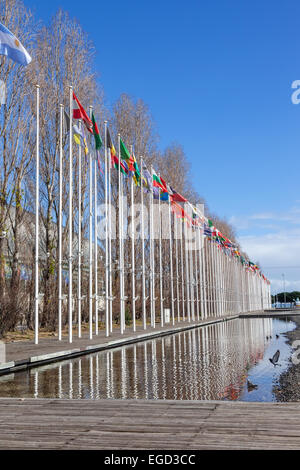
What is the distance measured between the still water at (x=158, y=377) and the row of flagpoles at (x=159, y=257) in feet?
13.7

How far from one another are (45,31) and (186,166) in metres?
25.9

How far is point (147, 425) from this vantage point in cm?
479

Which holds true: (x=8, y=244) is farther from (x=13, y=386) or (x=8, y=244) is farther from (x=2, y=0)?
(x=13, y=386)

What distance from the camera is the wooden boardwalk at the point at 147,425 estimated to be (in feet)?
13.3

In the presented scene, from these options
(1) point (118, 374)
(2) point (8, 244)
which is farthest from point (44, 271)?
(1) point (118, 374)

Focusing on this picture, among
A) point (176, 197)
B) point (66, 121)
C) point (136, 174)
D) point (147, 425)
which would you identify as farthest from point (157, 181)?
point (147, 425)

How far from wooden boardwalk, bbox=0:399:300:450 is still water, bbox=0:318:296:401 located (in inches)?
56.8

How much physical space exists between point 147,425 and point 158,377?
15.0 ft

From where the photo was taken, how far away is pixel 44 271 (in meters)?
24.0

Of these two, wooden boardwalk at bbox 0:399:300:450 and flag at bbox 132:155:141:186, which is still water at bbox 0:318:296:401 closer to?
wooden boardwalk at bbox 0:399:300:450

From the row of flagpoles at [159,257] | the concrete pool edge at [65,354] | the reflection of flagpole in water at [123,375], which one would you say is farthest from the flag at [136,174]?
the reflection of flagpole in water at [123,375]

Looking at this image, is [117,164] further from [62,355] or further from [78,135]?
[62,355]

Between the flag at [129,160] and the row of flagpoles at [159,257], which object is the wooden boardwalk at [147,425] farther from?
the flag at [129,160]

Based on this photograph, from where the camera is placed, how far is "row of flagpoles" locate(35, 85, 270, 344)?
17.3m
